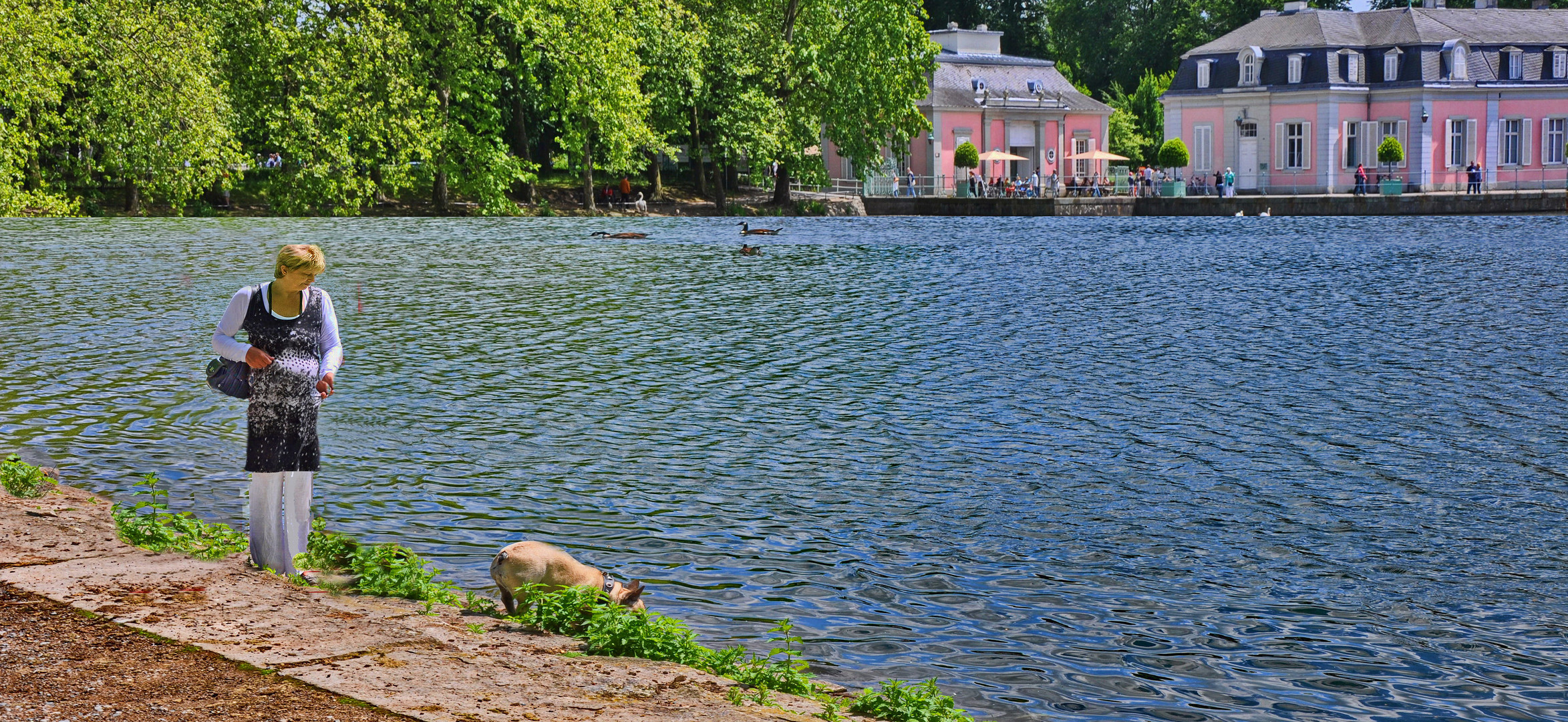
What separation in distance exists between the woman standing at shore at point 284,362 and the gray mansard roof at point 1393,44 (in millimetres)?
70029

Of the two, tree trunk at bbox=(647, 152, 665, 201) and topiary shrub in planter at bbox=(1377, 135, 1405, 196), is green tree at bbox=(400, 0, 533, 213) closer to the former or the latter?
tree trunk at bbox=(647, 152, 665, 201)

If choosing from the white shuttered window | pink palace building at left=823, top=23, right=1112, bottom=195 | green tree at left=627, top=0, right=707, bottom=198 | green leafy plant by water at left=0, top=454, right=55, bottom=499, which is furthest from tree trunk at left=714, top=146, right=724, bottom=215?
green leafy plant by water at left=0, top=454, right=55, bottom=499

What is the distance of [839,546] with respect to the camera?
1038cm

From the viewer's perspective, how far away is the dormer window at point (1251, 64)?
73.6 meters

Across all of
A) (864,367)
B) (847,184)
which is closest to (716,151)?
(847,184)

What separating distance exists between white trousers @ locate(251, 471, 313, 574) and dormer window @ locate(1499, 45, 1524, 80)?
243 feet

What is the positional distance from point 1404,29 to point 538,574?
2872 inches

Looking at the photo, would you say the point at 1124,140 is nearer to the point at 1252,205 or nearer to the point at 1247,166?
the point at 1247,166

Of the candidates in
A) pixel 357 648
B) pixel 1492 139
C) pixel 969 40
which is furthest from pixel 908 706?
pixel 969 40

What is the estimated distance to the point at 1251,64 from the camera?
2913 inches

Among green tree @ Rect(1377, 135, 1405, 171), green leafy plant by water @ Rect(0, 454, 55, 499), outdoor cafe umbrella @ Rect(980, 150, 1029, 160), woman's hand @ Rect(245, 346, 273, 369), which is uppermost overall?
outdoor cafe umbrella @ Rect(980, 150, 1029, 160)

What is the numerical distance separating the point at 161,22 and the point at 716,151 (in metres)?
22.1

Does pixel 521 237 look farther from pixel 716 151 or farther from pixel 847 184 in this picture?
pixel 847 184

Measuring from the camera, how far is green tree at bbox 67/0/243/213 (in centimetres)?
4916
